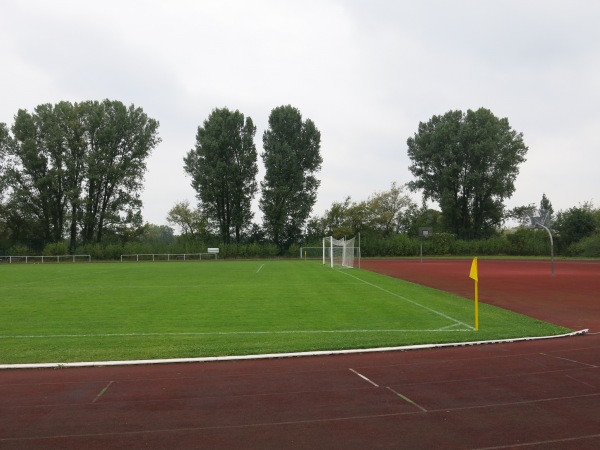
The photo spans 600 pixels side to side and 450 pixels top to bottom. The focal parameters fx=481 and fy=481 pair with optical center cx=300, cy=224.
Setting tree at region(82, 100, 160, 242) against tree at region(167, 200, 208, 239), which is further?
tree at region(167, 200, 208, 239)

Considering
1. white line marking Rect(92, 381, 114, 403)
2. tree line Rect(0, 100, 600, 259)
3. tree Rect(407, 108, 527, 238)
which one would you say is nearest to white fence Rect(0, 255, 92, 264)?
tree line Rect(0, 100, 600, 259)

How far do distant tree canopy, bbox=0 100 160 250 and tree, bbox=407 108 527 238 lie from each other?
148ft

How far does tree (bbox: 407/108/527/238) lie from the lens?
73.5 metres

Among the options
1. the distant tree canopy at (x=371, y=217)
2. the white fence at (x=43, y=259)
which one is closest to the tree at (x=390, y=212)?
the distant tree canopy at (x=371, y=217)

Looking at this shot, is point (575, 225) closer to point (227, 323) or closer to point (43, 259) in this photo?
point (227, 323)

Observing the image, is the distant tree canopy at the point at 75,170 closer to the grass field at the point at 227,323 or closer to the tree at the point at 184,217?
the tree at the point at 184,217

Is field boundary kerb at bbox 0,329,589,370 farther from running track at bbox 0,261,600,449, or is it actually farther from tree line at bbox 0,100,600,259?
tree line at bbox 0,100,600,259

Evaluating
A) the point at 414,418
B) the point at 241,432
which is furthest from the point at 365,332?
the point at 241,432

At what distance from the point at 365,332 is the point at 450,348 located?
7.01 ft

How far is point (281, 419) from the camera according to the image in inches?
209

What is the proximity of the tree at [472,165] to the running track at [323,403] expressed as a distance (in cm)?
6877

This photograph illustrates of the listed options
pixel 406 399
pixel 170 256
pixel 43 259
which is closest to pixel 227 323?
pixel 406 399

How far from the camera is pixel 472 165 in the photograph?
74.4 m

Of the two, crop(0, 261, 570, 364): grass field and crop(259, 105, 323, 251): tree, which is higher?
crop(259, 105, 323, 251): tree
